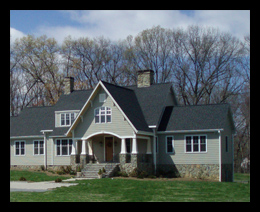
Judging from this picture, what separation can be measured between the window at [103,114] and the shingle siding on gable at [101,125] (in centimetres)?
23

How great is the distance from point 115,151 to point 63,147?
5.09 m

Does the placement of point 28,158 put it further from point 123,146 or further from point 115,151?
point 123,146

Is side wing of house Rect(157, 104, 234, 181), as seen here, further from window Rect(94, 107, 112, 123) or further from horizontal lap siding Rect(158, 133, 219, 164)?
window Rect(94, 107, 112, 123)

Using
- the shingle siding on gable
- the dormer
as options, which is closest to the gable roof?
the shingle siding on gable

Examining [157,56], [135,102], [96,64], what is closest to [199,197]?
[135,102]

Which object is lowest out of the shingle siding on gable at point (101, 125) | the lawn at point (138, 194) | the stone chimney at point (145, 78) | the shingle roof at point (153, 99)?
the lawn at point (138, 194)

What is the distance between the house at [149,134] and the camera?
29203 mm

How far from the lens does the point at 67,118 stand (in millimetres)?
34844

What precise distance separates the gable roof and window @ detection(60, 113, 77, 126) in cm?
780

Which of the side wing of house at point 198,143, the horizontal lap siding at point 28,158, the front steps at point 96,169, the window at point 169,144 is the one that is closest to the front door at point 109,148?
the front steps at point 96,169

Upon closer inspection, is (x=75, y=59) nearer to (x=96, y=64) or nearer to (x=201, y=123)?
(x=96, y=64)

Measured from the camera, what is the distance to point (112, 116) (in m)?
29.9

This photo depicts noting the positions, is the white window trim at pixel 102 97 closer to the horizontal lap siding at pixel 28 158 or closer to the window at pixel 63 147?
the window at pixel 63 147

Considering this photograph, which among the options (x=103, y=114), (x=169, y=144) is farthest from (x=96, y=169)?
(x=169, y=144)
